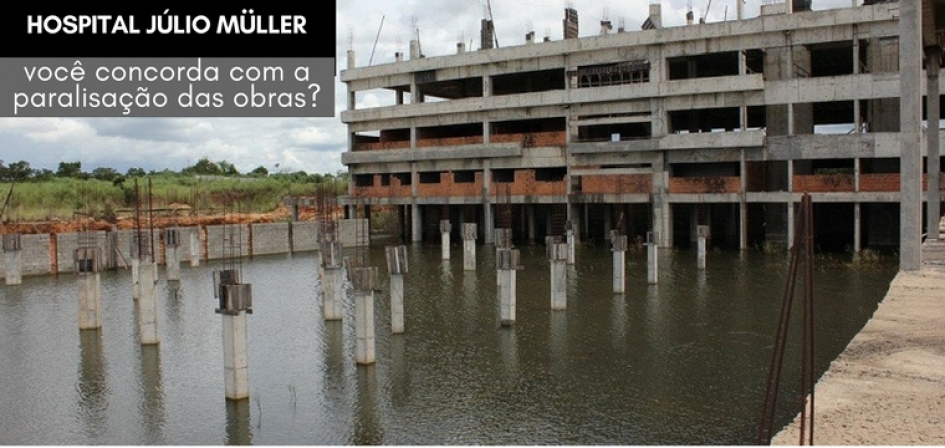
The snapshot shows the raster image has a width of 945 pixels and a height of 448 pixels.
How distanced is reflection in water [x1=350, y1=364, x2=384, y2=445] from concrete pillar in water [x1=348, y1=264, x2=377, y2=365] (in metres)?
0.31

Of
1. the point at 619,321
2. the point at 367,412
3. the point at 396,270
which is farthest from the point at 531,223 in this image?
the point at 367,412

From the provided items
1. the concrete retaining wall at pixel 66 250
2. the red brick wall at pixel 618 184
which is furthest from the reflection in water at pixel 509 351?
the red brick wall at pixel 618 184

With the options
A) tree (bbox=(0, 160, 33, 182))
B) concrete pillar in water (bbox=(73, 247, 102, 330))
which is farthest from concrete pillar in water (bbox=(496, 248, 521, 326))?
tree (bbox=(0, 160, 33, 182))

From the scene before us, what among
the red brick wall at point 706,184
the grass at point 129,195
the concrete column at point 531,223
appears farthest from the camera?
the grass at point 129,195

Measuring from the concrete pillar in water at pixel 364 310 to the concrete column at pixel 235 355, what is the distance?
304cm

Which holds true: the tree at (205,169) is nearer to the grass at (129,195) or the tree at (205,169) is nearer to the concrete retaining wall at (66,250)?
the grass at (129,195)

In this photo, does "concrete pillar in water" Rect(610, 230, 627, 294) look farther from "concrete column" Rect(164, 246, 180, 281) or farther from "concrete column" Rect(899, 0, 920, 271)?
"concrete column" Rect(164, 246, 180, 281)

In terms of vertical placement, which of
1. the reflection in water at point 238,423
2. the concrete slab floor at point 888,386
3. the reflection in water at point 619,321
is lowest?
the reflection in water at point 238,423

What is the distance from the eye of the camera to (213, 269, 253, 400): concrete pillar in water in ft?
53.7

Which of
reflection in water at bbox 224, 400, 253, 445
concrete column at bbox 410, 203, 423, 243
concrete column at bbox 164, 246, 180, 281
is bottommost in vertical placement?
reflection in water at bbox 224, 400, 253, 445

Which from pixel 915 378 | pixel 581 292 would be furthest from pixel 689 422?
pixel 581 292

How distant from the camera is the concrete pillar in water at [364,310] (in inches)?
745

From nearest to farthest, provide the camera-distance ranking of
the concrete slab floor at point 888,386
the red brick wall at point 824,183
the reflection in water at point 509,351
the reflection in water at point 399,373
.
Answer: the concrete slab floor at point 888,386, the reflection in water at point 399,373, the reflection in water at point 509,351, the red brick wall at point 824,183

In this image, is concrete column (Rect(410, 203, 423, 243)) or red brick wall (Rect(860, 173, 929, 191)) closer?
red brick wall (Rect(860, 173, 929, 191))
